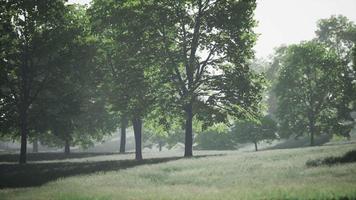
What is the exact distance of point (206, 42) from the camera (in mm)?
35250

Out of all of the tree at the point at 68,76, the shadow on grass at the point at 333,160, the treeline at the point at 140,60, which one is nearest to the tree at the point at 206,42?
the treeline at the point at 140,60

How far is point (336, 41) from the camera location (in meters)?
81.2

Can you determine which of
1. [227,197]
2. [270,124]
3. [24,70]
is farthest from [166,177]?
[270,124]

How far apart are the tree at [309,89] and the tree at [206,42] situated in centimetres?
2038

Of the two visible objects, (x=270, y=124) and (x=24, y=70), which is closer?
(x=24, y=70)

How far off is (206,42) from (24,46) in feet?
52.0

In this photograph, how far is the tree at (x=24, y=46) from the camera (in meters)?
34.5

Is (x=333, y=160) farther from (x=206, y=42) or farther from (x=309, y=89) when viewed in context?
(x=309, y=89)

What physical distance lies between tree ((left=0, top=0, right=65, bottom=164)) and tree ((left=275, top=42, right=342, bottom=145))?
31.6 m

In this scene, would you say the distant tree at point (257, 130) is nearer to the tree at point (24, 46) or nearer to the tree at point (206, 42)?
the tree at point (206, 42)

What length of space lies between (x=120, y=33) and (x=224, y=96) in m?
10.8

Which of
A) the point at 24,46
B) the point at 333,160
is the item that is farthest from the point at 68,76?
the point at 333,160

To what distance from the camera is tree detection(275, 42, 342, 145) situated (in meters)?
52.9

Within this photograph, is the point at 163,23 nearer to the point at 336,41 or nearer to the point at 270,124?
the point at 270,124
